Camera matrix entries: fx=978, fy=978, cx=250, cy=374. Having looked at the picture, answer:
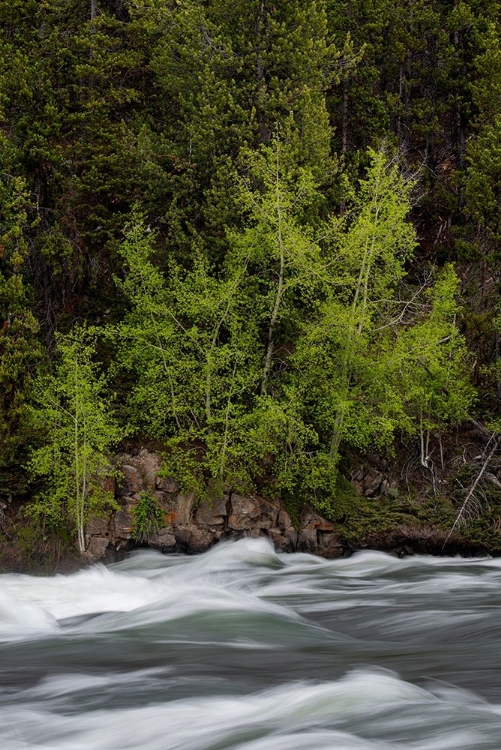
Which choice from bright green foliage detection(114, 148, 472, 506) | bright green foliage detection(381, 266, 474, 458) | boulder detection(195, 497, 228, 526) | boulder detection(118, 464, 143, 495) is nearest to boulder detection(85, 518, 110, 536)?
boulder detection(118, 464, 143, 495)

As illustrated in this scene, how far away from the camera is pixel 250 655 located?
37.2 feet

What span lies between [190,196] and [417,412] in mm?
7433

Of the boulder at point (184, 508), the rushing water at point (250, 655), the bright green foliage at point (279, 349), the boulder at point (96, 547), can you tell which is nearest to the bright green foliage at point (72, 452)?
the boulder at point (96, 547)

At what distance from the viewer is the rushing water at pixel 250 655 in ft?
27.3

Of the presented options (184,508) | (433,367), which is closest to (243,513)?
(184,508)

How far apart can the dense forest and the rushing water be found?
239 centimetres

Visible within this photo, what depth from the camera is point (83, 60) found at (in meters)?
23.3

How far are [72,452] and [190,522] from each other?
2.92m

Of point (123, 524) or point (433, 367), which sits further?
point (433, 367)

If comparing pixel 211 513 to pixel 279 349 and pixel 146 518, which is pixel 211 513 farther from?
pixel 279 349

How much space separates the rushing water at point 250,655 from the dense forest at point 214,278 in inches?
94.2

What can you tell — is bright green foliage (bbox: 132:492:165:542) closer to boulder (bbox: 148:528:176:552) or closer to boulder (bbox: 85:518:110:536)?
boulder (bbox: 148:528:176:552)

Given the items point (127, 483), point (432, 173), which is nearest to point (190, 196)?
point (127, 483)

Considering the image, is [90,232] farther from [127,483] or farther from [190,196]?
[127,483]
